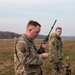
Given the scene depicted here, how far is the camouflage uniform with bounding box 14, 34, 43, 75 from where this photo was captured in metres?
5.48

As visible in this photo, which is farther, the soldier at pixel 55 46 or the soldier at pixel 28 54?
the soldier at pixel 55 46

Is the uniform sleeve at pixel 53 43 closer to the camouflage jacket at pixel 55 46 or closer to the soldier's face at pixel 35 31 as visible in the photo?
the camouflage jacket at pixel 55 46

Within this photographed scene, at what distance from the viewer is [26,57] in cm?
547

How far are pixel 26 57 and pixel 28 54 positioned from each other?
0.22 ft

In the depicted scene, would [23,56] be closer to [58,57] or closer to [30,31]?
[30,31]

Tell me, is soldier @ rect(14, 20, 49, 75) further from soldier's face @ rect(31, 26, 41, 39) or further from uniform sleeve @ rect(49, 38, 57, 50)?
uniform sleeve @ rect(49, 38, 57, 50)

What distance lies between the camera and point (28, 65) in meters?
5.60

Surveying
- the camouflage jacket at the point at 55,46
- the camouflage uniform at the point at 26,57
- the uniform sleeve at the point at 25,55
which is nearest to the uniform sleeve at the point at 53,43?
the camouflage jacket at the point at 55,46

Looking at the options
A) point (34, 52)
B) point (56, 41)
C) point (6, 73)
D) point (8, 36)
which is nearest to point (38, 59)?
point (34, 52)

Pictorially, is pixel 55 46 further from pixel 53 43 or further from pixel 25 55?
pixel 25 55

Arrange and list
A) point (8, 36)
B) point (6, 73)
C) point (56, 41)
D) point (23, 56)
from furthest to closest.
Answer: point (8, 36) < point (6, 73) < point (56, 41) < point (23, 56)

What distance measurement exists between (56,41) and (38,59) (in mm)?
5564

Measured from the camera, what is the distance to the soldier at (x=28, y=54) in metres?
5.47

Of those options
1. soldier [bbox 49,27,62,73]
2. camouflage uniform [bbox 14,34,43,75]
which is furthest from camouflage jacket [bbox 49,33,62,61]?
camouflage uniform [bbox 14,34,43,75]
